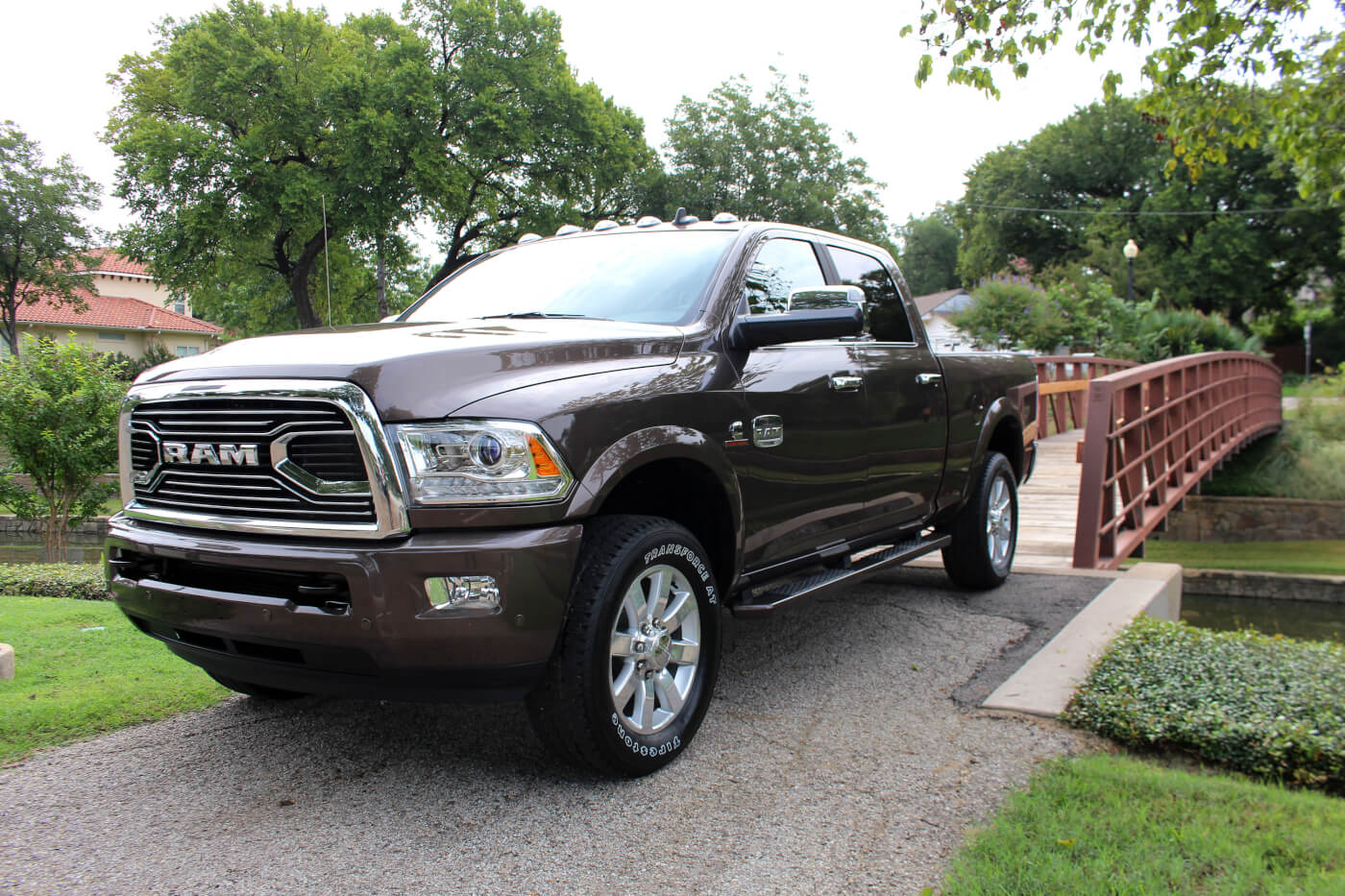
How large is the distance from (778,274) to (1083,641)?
7.51 ft

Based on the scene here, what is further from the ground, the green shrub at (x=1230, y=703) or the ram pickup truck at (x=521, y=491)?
the ram pickup truck at (x=521, y=491)

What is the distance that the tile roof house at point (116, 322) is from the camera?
171 ft

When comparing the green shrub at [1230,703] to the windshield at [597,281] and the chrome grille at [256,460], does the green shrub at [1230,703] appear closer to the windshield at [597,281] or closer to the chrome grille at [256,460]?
the windshield at [597,281]

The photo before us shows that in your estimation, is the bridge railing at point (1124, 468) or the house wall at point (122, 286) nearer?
the bridge railing at point (1124, 468)

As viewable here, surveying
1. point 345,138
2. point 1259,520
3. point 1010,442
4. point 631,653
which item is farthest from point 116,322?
point 631,653

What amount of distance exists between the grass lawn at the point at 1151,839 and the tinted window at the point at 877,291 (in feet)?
8.23

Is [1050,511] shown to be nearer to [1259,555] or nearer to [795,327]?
[795,327]

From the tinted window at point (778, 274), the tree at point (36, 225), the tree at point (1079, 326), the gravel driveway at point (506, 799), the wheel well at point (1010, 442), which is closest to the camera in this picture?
the gravel driveway at point (506, 799)

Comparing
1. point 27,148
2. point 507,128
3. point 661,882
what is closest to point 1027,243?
point 507,128

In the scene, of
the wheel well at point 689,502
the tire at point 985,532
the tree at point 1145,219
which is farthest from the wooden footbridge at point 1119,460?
the tree at point 1145,219

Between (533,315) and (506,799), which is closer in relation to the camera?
(506,799)

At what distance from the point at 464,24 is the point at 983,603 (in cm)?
3319

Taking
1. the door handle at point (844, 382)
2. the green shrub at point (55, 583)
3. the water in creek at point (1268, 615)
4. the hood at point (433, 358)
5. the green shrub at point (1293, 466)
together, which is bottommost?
the water in creek at point (1268, 615)

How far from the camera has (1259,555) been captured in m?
20.9
